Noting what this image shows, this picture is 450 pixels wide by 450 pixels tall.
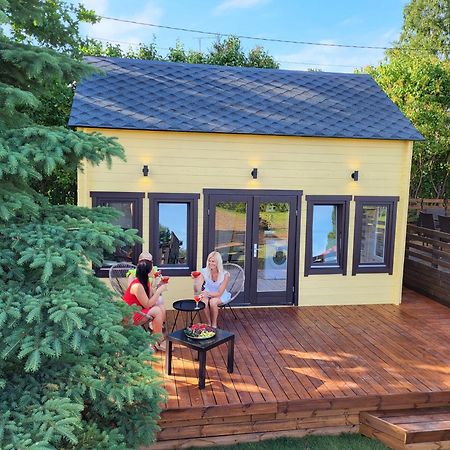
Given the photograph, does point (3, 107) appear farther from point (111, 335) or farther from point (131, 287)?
point (131, 287)

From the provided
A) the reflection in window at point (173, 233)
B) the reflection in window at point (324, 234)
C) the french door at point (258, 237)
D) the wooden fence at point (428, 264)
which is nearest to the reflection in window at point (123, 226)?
the reflection in window at point (173, 233)

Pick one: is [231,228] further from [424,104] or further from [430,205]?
[430,205]

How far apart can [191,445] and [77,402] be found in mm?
1919

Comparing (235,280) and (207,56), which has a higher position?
(207,56)

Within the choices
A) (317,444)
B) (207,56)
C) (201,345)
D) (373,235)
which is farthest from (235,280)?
(207,56)

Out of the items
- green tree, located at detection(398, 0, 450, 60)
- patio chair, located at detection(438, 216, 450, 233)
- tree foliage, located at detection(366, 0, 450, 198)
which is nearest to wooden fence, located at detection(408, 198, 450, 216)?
tree foliage, located at detection(366, 0, 450, 198)

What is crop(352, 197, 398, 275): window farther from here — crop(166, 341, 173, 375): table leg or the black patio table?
crop(166, 341, 173, 375): table leg

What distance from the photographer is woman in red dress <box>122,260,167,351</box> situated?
16.5ft

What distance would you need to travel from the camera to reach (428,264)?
8289 mm

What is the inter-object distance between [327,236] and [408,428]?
3.77 metres

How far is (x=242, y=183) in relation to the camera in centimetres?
702

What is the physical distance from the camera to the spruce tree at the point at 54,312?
90.0 inches

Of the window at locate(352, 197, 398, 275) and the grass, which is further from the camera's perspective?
the window at locate(352, 197, 398, 275)

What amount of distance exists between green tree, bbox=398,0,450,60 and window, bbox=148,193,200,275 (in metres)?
22.6
